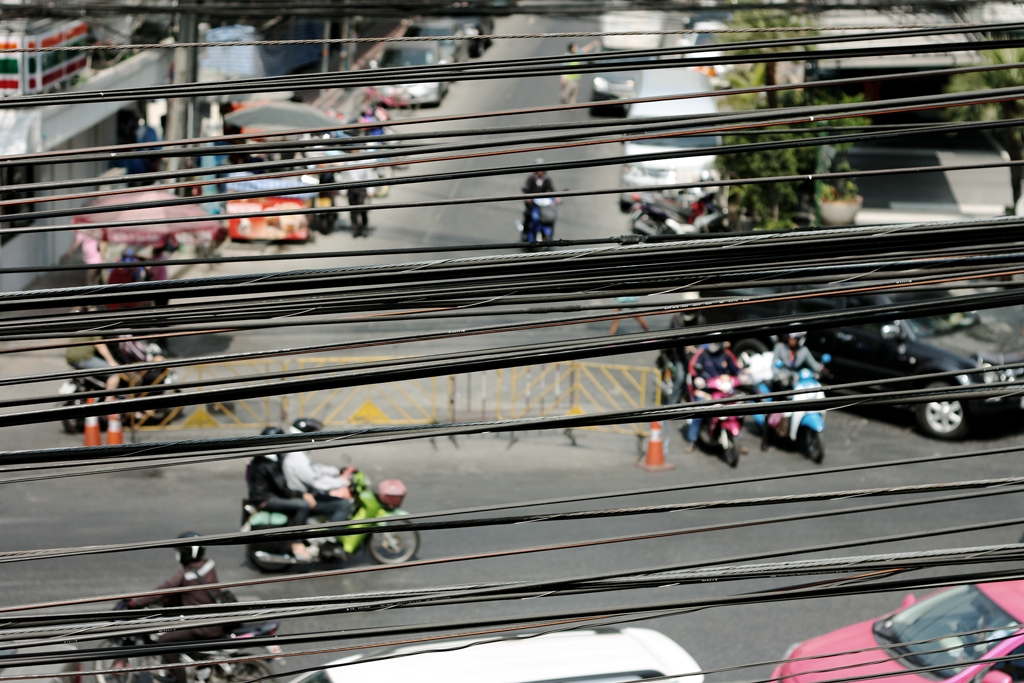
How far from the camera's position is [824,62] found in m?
22.2

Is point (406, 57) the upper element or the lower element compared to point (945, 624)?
upper

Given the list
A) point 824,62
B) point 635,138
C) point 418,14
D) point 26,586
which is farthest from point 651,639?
point 824,62

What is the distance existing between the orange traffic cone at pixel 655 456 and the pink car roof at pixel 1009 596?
478 centimetres

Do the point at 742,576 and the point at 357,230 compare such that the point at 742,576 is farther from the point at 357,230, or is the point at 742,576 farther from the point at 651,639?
the point at 357,230

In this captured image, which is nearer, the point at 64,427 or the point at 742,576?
the point at 742,576

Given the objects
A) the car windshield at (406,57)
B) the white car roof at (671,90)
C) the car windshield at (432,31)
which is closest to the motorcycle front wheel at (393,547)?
the white car roof at (671,90)

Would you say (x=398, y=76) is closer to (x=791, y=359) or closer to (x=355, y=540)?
(x=355, y=540)

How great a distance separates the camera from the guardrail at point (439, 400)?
1321 cm

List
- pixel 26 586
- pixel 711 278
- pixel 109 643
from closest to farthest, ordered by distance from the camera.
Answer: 1. pixel 711 278
2. pixel 109 643
3. pixel 26 586

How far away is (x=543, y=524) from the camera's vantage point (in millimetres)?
10898

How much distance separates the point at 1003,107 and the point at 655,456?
8.87 m

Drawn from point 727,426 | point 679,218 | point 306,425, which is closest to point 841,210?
Answer: point 679,218

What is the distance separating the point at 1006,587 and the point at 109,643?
6.69m

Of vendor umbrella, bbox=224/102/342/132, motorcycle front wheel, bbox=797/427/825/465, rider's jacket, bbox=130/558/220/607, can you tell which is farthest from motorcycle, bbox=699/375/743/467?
vendor umbrella, bbox=224/102/342/132
